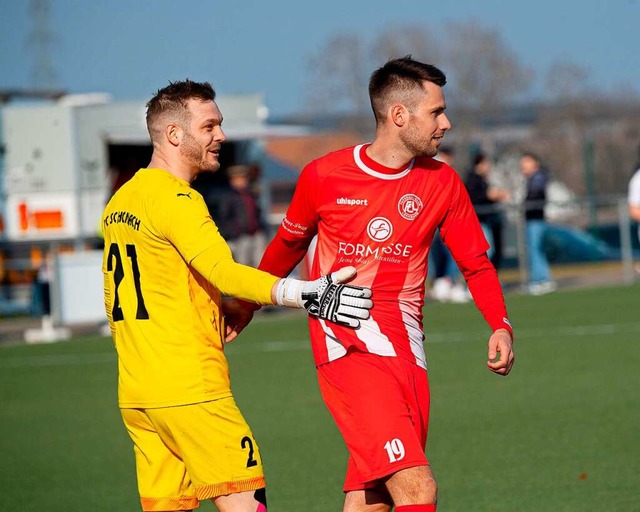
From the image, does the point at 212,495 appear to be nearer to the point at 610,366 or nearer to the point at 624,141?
the point at 610,366

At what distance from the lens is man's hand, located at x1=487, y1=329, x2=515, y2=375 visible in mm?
5172

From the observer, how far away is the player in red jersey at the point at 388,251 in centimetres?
520

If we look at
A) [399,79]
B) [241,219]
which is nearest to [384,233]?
[399,79]

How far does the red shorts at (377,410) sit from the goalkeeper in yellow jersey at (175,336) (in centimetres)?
46

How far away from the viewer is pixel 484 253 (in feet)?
18.1

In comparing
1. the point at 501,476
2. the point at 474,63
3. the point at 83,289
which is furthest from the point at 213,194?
the point at 474,63

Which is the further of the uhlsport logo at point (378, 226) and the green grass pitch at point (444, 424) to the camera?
the green grass pitch at point (444, 424)

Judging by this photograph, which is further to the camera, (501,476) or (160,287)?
(501,476)

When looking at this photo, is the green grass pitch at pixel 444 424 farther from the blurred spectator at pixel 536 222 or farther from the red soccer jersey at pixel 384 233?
the blurred spectator at pixel 536 222

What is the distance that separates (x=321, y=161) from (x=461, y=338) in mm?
9687

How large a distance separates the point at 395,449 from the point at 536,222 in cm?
1676

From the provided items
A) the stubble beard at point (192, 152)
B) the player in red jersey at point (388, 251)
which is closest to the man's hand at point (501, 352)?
the player in red jersey at point (388, 251)

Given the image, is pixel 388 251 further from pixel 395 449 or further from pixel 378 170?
pixel 395 449

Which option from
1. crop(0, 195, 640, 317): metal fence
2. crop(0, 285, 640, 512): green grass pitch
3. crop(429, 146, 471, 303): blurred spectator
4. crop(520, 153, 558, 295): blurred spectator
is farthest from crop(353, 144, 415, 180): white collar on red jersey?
crop(0, 195, 640, 317): metal fence
